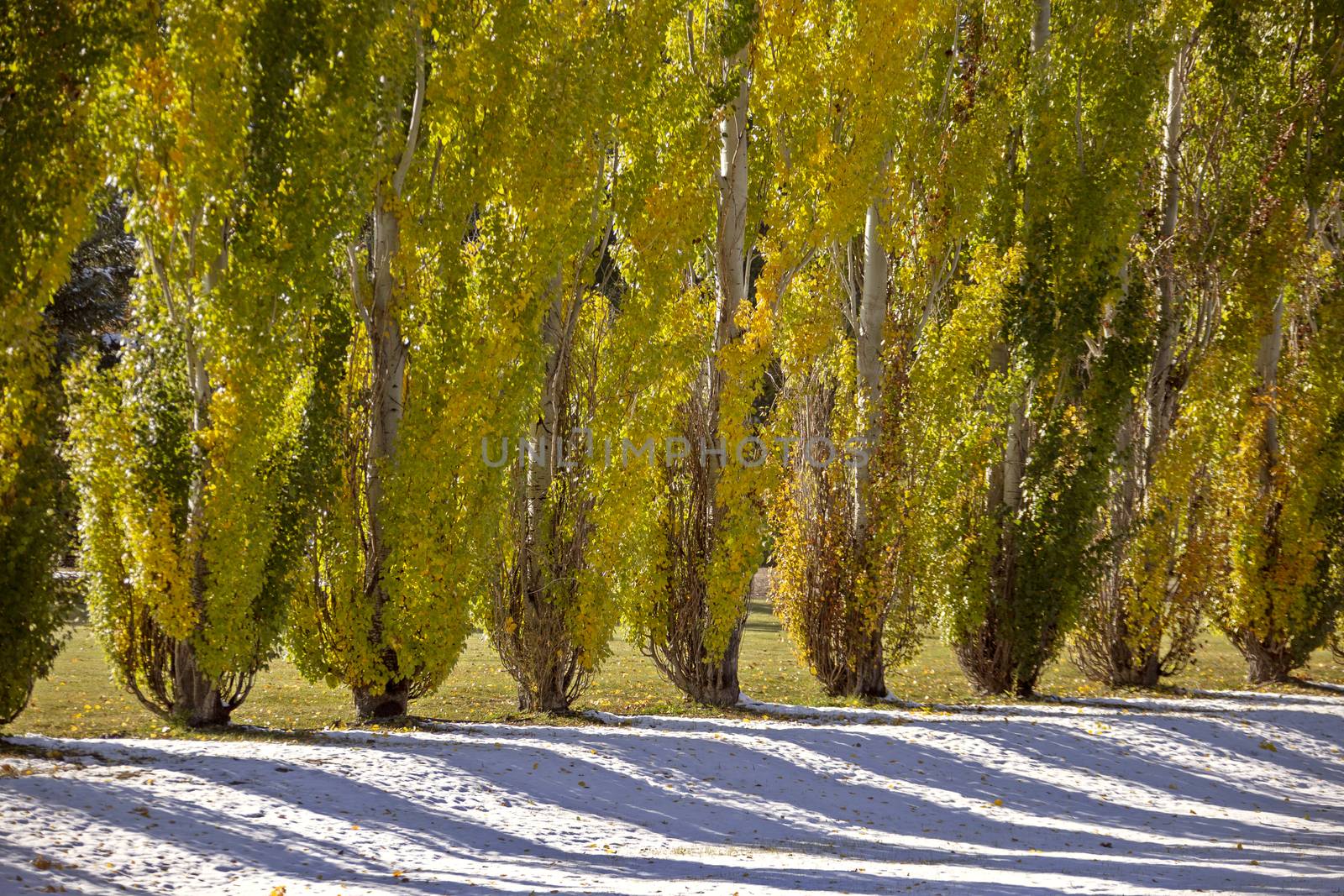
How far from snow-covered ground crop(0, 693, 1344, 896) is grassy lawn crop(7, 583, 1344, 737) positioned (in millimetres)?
1524

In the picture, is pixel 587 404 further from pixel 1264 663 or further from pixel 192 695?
pixel 1264 663

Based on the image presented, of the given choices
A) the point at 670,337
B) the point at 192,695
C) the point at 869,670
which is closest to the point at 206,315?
the point at 192,695

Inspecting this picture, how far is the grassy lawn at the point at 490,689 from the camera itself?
11.0 meters

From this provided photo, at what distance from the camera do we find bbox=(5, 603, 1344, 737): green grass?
11.0 m

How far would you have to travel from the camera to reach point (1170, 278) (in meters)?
14.3

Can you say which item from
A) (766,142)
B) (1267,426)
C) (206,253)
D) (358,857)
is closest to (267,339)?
(206,253)

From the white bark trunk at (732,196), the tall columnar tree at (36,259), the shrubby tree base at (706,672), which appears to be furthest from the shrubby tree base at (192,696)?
the white bark trunk at (732,196)

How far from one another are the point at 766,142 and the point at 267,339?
5.70 meters

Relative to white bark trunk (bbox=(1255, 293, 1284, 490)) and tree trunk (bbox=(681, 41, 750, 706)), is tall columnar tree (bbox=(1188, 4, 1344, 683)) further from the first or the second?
tree trunk (bbox=(681, 41, 750, 706))

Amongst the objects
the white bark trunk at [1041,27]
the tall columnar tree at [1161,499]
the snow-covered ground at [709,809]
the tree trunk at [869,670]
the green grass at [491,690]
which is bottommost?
the snow-covered ground at [709,809]

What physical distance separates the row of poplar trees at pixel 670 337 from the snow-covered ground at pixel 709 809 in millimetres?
1238

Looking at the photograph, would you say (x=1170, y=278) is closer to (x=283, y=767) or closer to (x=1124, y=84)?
(x=1124, y=84)

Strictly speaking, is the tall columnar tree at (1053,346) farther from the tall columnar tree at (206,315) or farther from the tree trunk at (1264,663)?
the tall columnar tree at (206,315)

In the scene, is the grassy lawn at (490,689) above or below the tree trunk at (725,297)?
below
